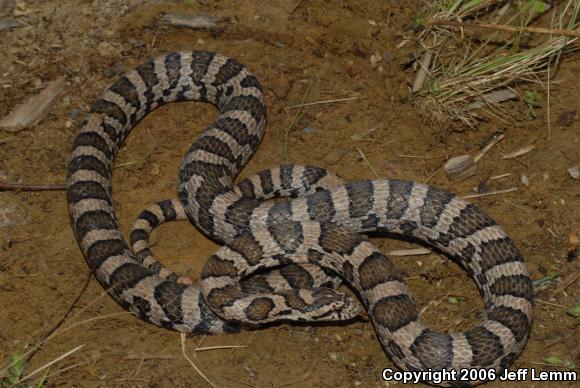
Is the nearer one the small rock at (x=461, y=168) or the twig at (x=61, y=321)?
the twig at (x=61, y=321)

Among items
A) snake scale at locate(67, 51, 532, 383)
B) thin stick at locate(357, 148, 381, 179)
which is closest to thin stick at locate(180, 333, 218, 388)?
snake scale at locate(67, 51, 532, 383)

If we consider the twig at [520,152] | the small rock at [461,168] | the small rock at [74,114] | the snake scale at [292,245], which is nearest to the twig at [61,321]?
the snake scale at [292,245]

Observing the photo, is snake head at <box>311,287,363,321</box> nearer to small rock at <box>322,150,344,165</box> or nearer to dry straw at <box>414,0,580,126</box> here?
small rock at <box>322,150,344,165</box>

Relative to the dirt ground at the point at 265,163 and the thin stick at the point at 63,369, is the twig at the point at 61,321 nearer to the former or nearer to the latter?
the dirt ground at the point at 265,163

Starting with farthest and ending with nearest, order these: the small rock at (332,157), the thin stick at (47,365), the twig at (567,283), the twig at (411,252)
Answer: the small rock at (332,157) < the twig at (411,252) < the twig at (567,283) < the thin stick at (47,365)

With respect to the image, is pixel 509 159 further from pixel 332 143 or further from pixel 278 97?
pixel 278 97

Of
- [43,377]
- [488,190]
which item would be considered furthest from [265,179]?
[43,377]

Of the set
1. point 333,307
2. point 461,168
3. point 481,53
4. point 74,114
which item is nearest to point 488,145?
point 461,168
